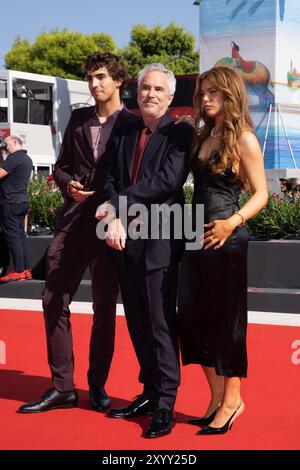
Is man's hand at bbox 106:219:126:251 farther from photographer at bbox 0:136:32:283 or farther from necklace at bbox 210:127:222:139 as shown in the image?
photographer at bbox 0:136:32:283

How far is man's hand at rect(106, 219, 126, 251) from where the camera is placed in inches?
166

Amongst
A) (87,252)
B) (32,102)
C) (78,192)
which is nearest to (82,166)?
(78,192)

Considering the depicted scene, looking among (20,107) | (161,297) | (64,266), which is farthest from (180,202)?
(20,107)

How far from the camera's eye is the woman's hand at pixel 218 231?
412cm

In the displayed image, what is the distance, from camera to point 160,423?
13.9 ft

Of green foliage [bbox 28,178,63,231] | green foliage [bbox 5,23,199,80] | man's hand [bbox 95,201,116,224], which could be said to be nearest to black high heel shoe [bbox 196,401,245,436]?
man's hand [bbox 95,201,116,224]

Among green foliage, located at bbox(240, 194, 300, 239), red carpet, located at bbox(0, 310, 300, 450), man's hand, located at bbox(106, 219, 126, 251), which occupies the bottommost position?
red carpet, located at bbox(0, 310, 300, 450)

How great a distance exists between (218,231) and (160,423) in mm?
1024

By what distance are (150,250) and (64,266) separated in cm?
69

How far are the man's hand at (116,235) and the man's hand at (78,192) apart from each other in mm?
472

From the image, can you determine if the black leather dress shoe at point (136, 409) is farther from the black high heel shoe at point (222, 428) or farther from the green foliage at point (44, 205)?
the green foliage at point (44, 205)

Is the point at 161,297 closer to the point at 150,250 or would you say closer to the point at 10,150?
the point at 150,250

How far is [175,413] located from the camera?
4.61 m

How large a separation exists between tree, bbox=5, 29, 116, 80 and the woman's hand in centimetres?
5185
